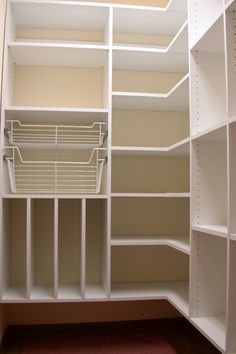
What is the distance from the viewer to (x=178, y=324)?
2484 millimetres

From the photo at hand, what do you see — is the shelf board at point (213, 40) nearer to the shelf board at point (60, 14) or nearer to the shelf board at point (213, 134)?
the shelf board at point (213, 134)

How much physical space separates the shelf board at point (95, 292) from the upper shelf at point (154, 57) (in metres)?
1.51

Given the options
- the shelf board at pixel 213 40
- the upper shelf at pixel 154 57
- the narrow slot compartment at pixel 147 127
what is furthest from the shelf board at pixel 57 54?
the shelf board at pixel 213 40

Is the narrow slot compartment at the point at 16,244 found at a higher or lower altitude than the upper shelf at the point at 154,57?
lower

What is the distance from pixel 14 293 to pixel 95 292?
49 cm

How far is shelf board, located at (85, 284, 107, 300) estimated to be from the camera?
2.09 meters

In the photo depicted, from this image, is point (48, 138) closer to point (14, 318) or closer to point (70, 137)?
point (70, 137)

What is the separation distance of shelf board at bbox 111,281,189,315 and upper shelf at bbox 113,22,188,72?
4.93 feet

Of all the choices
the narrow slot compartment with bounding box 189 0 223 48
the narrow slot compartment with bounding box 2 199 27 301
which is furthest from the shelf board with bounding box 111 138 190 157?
the narrow slot compartment with bounding box 2 199 27 301

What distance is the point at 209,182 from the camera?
1744 mm

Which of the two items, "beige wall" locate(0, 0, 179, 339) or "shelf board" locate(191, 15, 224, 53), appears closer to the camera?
"shelf board" locate(191, 15, 224, 53)

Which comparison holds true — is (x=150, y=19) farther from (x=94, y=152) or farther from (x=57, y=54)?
(x=94, y=152)

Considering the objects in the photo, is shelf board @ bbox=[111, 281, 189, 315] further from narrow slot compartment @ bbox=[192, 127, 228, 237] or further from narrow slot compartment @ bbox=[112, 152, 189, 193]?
narrow slot compartment @ bbox=[112, 152, 189, 193]

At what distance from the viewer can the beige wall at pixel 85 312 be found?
93.7 inches
